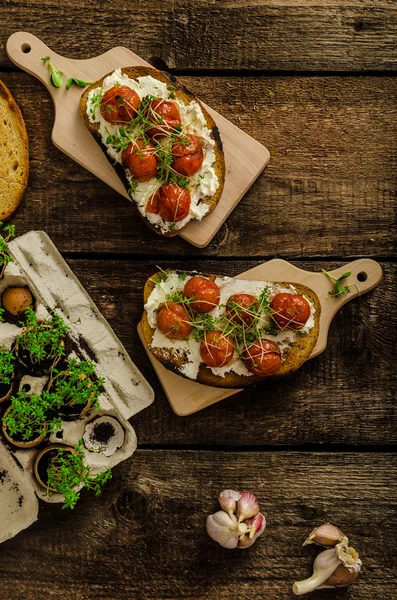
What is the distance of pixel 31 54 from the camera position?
2611 mm

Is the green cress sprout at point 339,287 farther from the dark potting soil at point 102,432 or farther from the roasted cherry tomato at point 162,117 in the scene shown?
the dark potting soil at point 102,432

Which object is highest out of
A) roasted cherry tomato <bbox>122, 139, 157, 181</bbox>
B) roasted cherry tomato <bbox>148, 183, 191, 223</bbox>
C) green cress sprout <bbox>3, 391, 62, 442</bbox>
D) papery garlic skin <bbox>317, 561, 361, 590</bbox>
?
roasted cherry tomato <bbox>122, 139, 157, 181</bbox>

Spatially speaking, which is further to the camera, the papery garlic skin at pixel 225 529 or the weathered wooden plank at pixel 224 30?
the weathered wooden plank at pixel 224 30

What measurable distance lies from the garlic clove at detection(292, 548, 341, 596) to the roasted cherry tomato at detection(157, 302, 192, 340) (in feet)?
3.52

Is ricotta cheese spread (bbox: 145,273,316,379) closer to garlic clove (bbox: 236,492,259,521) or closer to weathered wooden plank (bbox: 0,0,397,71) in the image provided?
garlic clove (bbox: 236,492,259,521)

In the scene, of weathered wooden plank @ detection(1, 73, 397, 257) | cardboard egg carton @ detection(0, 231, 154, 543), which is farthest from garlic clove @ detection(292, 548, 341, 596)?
weathered wooden plank @ detection(1, 73, 397, 257)

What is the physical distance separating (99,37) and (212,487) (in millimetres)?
1956

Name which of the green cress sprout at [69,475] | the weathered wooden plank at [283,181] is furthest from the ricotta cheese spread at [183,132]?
the green cress sprout at [69,475]

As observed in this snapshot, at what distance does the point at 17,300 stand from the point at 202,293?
2.40ft

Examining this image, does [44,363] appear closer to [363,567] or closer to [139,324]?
[139,324]

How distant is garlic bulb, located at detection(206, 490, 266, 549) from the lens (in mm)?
2520

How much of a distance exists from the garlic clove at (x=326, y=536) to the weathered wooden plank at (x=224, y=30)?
6.32 ft

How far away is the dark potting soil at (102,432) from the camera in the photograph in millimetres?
2504

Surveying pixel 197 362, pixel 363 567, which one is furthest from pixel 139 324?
pixel 363 567
